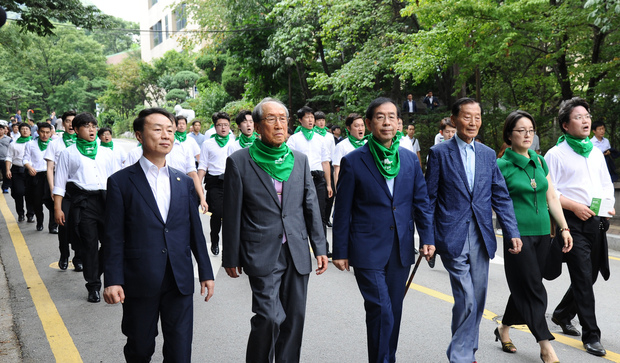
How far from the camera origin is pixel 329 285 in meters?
6.93

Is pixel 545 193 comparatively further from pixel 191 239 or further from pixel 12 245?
pixel 12 245

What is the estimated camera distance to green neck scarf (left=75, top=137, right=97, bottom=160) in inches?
265

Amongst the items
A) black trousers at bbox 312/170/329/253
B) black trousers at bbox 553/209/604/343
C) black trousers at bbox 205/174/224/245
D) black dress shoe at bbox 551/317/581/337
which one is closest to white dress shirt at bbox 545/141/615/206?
black trousers at bbox 553/209/604/343

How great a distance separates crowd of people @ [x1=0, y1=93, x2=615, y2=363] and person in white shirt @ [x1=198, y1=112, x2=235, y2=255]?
458 cm

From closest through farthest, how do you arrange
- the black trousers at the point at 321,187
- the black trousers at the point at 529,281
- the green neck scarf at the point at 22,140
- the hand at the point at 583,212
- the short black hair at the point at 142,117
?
the short black hair at the point at 142,117, the black trousers at the point at 529,281, the hand at the point at 583,212, the black trousers at the point at 321,187, the green neck scarf at the point at 22,140

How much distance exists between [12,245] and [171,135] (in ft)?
25.5

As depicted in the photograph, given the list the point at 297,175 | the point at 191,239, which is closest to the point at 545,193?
the point at 297,175

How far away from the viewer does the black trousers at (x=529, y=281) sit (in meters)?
4.38

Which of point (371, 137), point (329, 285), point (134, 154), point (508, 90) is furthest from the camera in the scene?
point (508, 90)

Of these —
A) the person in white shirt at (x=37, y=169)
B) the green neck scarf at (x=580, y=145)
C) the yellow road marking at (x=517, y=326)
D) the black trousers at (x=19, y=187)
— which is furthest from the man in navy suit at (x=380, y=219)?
the black trousers at (x=19, y=187)

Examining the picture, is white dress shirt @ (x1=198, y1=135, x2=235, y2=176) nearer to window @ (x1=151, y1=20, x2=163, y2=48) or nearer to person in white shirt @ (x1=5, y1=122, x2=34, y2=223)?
person in white shirt @ (x1=5, y1=122, x2=34, y2=223)

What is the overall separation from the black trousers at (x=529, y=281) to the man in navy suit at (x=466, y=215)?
0.20 m

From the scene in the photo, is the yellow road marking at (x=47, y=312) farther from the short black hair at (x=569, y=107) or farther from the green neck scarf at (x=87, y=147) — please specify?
the short black hair at (x=569, y=107)

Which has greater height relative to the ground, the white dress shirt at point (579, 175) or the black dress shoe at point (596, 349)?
the white dress shirt at point (579, 175)
